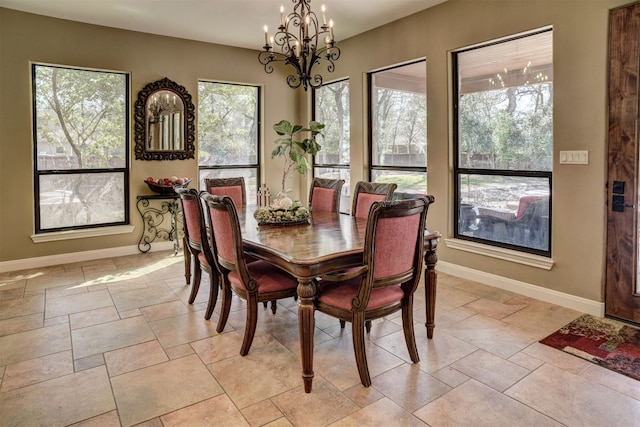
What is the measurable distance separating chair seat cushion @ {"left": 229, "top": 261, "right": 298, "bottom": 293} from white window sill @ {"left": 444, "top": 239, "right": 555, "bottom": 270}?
7.06 ft

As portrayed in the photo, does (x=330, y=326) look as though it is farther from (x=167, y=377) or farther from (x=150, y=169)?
(x=150, y=169)

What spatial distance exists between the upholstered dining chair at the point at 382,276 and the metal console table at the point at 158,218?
11.5 ft

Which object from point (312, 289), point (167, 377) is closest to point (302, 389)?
point (312, 289)

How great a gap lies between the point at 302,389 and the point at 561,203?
259 centimetres

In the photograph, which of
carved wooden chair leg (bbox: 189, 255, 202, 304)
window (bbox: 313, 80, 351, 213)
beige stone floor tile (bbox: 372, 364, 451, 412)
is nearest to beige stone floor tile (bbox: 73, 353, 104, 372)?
carved wooden chair leg (bbox: 189, 255, 202, 304)

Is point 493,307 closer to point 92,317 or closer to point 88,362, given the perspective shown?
point 88,362

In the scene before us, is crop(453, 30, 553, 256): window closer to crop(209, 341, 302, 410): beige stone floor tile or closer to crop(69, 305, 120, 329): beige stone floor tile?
crop(209, 341, 302, 410): beige stone floor tile

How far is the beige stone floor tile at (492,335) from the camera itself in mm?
2771

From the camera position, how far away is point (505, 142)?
3914mm

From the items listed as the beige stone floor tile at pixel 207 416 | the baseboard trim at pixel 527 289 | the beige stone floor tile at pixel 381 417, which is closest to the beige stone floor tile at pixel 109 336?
the beige stone floor tile at pixel 207 416

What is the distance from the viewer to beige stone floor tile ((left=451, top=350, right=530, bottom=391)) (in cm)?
236

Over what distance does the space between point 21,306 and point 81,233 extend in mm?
1595

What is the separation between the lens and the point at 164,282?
13.9 ft

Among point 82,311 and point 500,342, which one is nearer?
point 500,342
